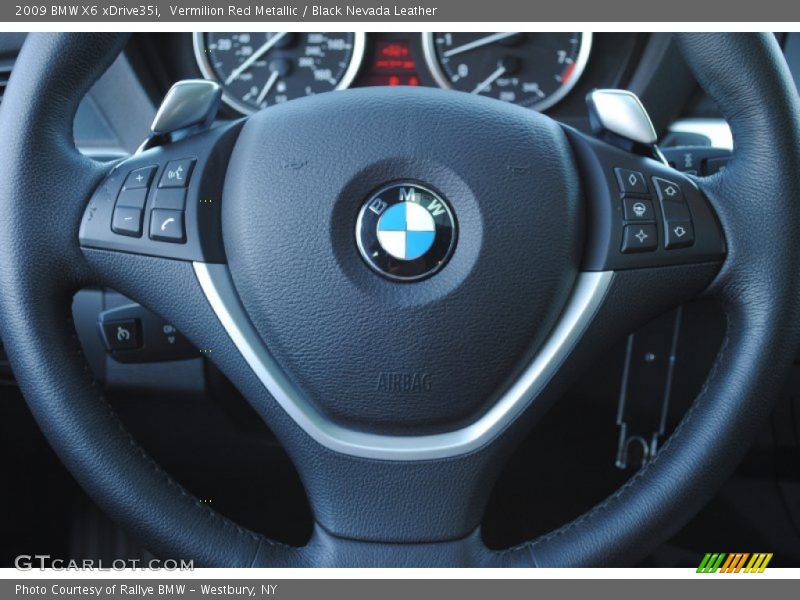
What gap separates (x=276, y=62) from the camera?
1654mm

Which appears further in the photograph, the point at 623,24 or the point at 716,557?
the point at 716,557

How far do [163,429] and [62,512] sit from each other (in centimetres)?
38

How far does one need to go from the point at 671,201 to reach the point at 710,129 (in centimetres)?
70

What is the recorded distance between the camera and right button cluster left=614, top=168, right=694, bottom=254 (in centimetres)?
86

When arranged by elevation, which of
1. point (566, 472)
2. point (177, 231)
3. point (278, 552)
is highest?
point (177, 231)

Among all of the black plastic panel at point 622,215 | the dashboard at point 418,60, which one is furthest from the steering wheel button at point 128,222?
the dashboard at point 418,60

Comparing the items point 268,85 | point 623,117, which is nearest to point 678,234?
point 623,117

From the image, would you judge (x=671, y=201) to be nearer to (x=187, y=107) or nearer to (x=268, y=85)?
(x=187, y=107)

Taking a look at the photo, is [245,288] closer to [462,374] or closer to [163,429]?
[462,374]

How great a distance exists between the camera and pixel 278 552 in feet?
2.89

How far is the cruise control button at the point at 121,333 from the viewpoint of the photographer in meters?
1.06

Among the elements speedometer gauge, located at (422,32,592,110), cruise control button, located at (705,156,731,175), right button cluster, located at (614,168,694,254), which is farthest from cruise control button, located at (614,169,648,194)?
speedometer gauge, located at (422,32,592,110)

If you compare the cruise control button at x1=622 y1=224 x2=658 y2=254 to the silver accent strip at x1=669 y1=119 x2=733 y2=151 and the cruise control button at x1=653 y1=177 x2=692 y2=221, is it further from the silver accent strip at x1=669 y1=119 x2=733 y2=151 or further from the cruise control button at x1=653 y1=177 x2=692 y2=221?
the silver accent strip at x1=669 y1=119 x2=733 y2=151

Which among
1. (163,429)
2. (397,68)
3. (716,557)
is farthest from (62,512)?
(716,557)
